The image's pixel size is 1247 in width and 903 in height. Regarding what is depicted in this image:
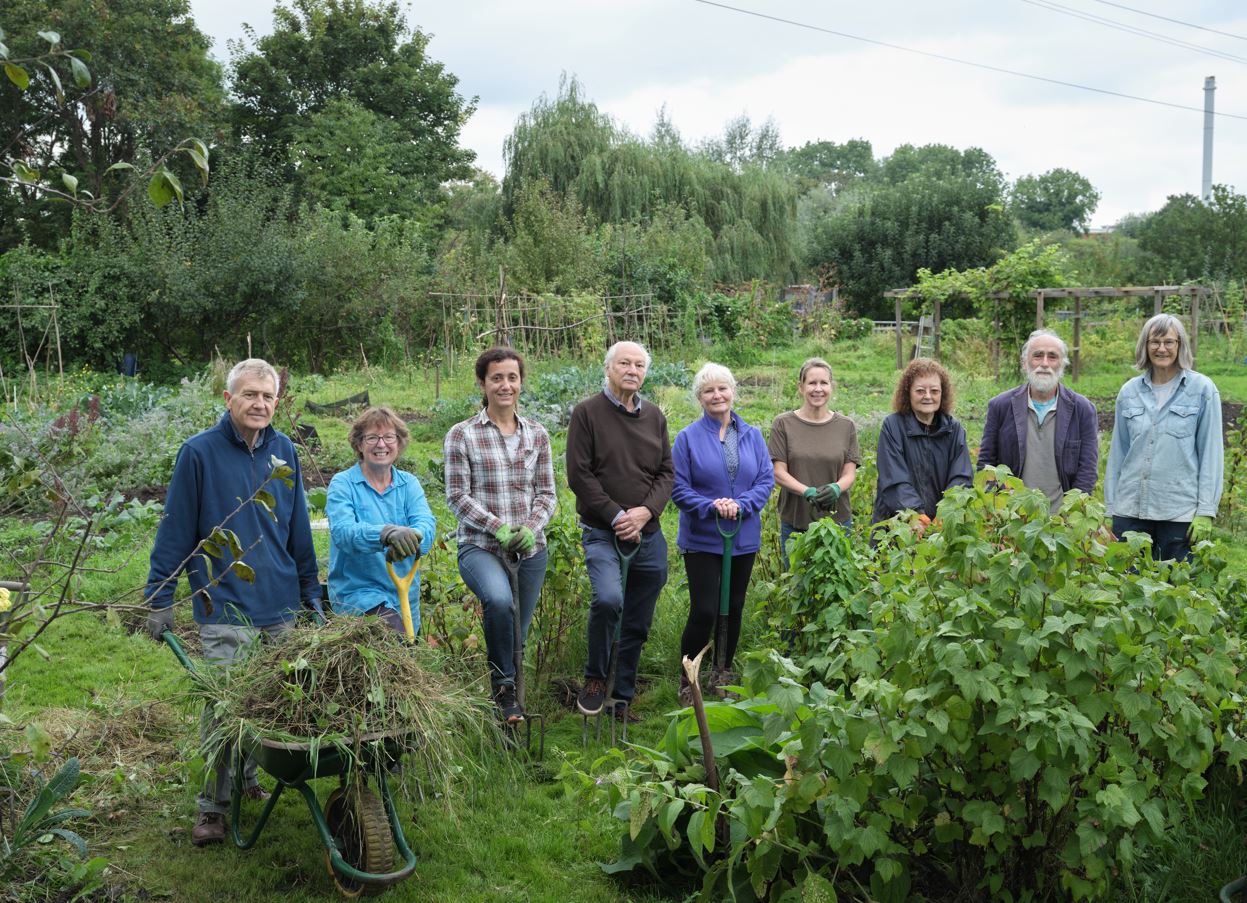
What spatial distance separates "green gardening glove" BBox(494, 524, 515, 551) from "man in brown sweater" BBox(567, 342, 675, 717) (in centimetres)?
43

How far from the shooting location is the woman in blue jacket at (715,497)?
16.4 feet

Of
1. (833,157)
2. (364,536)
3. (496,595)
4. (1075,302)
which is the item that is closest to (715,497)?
(496,595)

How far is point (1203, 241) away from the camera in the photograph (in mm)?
31016

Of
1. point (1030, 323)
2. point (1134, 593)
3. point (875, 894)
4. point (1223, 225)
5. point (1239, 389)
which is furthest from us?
point (1223, 225)

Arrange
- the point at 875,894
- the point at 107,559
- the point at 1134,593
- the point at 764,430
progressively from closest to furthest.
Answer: the point at 1134,593, the point at 875,894, the point at 107,559, the point at 764,430

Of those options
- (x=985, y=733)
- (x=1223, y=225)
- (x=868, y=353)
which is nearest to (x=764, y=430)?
(x=985, y=733)

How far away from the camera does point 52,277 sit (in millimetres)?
18266

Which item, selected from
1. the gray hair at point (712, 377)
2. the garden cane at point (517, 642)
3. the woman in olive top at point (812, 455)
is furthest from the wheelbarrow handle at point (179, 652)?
the woman in olive top at point (812, 455)

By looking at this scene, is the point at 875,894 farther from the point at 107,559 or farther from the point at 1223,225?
the point at 1223,225

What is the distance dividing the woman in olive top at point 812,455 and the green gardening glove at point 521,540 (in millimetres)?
1540

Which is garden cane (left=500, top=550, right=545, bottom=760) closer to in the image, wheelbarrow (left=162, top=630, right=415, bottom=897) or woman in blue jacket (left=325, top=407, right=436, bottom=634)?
woman in blue jacket (left=325, top=407, right=436, bottom=634)

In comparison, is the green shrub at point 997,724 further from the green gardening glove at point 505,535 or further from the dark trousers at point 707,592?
the dark trousers at point 707,592

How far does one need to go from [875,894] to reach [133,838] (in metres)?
2.54

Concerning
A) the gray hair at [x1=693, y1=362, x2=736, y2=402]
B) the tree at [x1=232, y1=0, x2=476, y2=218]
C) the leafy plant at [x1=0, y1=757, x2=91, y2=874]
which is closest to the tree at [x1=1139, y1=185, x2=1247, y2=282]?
the tree at [x1=232, y1=0, x2=476, y2=218]
